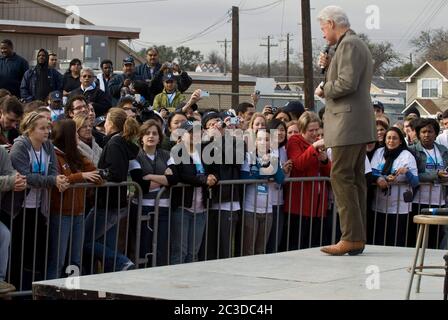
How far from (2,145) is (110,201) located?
126cm

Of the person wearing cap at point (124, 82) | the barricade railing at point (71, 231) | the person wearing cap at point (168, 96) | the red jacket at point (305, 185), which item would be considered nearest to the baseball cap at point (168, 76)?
the person wearing cap at point (168, 96)

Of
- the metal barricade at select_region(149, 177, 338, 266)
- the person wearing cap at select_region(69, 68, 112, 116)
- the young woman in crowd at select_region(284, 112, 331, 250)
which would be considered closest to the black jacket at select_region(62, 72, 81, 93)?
the person wearing cap at select_region(69, 68, 112, 116)

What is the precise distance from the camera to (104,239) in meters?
10.4

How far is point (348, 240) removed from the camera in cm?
976

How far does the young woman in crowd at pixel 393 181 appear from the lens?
493 inches

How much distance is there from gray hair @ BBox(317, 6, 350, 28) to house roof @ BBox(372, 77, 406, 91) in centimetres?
8590

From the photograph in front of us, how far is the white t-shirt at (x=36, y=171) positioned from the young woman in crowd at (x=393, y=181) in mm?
4433

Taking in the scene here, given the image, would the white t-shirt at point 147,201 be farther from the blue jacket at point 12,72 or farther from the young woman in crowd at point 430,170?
the blue jacket at point 12,72

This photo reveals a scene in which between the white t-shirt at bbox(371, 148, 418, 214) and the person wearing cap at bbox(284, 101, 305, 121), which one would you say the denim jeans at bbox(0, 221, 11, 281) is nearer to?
the white t-shirt at bbox(371, 148, 418, 214)

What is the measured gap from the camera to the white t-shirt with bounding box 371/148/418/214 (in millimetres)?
12539

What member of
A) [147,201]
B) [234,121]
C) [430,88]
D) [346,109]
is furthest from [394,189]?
[430,88]

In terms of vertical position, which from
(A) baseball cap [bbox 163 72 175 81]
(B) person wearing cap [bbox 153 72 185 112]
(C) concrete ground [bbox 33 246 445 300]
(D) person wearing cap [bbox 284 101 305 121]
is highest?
(A) baseball cap [bbox 163 72 175 81]

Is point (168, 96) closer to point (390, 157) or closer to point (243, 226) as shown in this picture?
point (390, 157)

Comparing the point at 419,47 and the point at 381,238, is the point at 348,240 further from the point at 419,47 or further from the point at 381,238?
the point at 419,47
